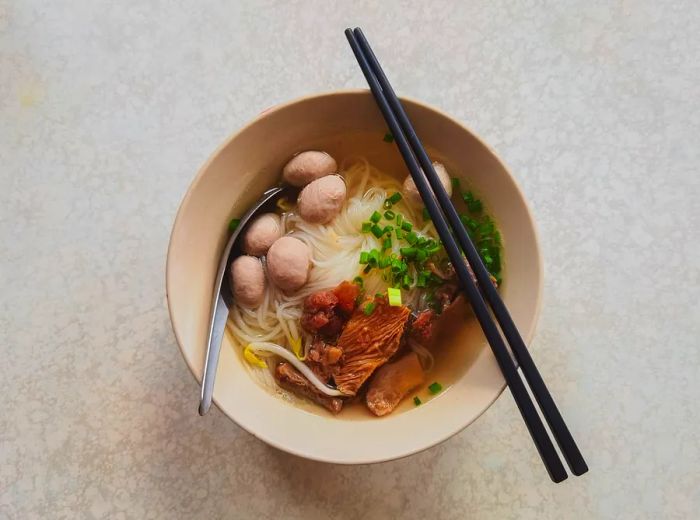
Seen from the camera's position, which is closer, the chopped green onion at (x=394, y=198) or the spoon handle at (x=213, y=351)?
the spoon handle at (x=213, y=351)

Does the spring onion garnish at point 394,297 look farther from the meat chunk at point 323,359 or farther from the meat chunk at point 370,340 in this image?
the meat chunk at point 323,359

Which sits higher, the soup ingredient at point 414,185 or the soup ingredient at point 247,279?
the soup ingredient at point 414,185

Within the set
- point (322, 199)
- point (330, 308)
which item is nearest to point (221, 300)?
point (330, 308)

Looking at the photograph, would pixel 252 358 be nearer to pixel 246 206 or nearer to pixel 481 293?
pixel 246 206

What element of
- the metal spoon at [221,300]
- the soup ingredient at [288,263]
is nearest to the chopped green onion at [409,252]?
the soup ingredient at [288,263]

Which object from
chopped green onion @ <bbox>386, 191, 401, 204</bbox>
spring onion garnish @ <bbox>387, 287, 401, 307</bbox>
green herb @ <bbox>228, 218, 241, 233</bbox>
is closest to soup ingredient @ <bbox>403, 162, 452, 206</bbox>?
chopped green onion @ <bbox>386, 191, 401, 204</bbox>
